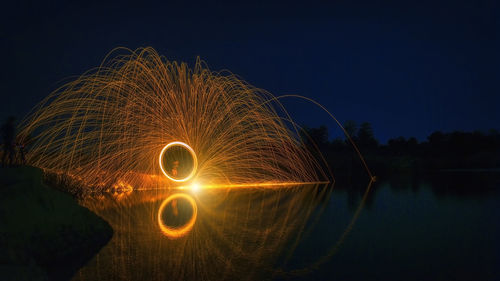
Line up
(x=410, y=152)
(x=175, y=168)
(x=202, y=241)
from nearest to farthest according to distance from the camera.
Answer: (x=202, y=241) → (x=175, y=168) → (x=410, y=152)

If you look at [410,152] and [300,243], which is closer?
→ [300,243]

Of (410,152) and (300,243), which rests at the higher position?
(410,152)

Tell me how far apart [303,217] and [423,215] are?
10.9 ft

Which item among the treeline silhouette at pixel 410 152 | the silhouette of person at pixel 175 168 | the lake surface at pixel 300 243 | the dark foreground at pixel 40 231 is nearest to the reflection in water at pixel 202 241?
the lake surface at pixel 300 243

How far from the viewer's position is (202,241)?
6.05 m

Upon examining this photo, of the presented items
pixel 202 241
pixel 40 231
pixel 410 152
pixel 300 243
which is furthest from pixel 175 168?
pixel 410 152

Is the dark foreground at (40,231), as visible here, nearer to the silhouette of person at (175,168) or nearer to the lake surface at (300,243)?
the lake surface at (300,243)

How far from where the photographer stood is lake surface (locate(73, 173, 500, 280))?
4.47 meters

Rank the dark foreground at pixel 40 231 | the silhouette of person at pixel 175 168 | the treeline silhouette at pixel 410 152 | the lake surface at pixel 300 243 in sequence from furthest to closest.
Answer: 1. the treeline silhouette at pixel 410 152
2. the silhouette of person at pixel 175 168
3. the lake surface at pixel 300 243
4. the dark foreground at pixel 40 231

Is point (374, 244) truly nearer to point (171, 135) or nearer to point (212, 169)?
point (171, 135)

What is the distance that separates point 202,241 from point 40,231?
8.64 ft

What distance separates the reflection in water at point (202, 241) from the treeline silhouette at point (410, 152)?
25230 millimetres

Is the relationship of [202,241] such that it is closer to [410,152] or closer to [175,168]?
[175,168]

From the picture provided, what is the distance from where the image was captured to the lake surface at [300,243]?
4.47m
